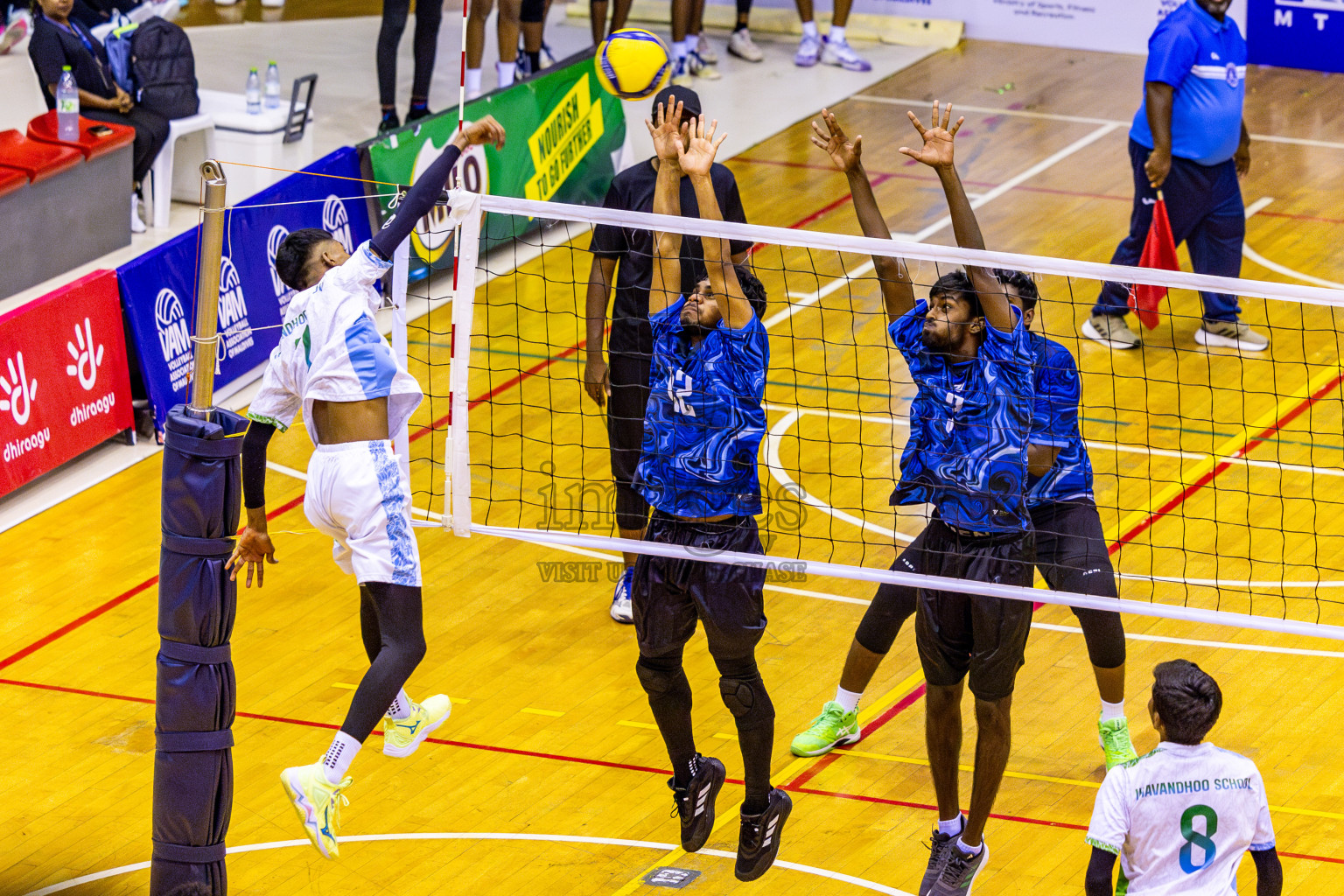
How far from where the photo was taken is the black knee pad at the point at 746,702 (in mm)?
6301

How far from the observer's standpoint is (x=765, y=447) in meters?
10.5

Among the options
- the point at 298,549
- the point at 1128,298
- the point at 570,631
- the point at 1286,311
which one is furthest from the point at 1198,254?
the point at 298,549

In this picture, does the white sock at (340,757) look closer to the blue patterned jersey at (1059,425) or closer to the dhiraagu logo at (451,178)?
the blue patterned jersey at (1059,425)

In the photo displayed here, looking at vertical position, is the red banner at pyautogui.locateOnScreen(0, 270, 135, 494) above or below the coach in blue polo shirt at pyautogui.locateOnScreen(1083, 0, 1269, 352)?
below

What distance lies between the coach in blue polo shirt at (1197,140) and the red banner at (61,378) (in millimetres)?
6136

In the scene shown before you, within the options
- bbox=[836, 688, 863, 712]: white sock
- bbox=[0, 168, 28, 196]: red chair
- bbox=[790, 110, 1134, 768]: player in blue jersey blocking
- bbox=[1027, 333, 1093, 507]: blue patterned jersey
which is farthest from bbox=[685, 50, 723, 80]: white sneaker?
bbox=[1027, 333, 1093, 507]: blue patterned jersey

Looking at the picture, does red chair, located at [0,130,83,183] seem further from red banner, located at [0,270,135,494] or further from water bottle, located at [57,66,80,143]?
red banner, located at [0,270,135,494]

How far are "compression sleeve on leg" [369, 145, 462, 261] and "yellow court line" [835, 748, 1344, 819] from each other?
3067mm

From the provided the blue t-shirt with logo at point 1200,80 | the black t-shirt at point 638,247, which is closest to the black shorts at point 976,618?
the black t-shirt at point 638,247

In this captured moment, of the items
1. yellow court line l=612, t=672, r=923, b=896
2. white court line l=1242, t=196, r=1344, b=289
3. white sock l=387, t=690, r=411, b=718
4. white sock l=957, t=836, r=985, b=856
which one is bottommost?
yellow court line l=612, t=672, r=923, b=896

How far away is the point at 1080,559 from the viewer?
695 centimetres

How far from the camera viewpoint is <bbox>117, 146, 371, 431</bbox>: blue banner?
10445 millimetres

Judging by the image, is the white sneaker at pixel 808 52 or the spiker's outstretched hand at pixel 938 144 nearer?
the spiker's outstretched hand at pixel 938 144

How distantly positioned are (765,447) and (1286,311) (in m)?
4.51
